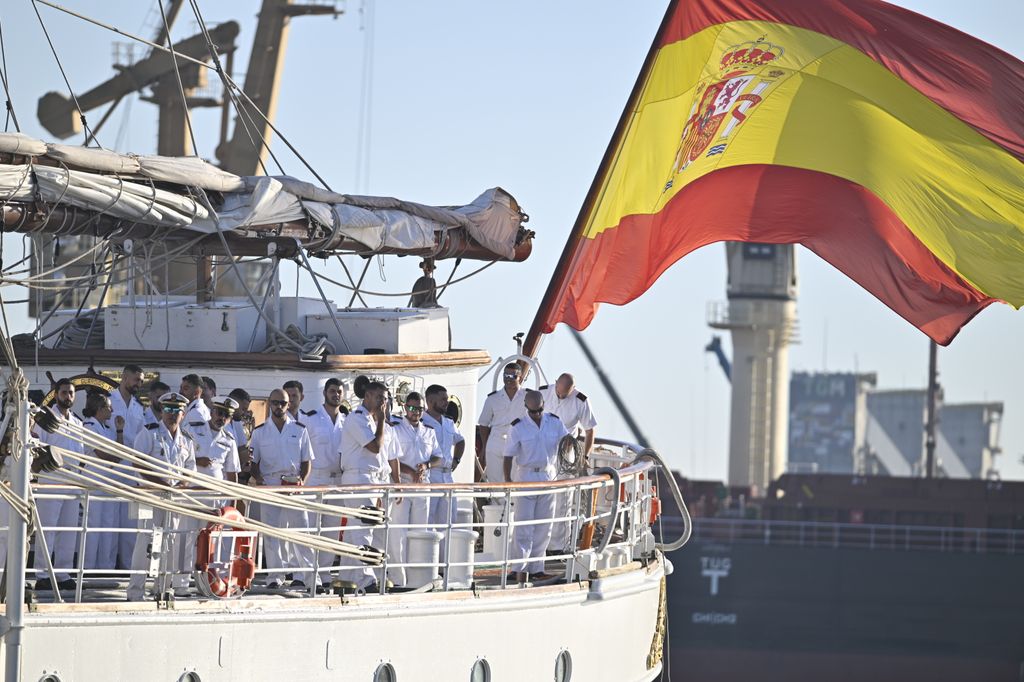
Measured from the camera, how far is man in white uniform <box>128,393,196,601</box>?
11.7m

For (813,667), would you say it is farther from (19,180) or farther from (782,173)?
(19,180)

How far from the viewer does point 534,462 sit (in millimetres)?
14680

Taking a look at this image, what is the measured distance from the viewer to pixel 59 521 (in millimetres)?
12859

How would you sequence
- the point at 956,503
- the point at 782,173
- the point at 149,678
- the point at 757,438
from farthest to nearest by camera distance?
the point at 757,438, the point at 956,503, the point at 782,173, the point at 149,678

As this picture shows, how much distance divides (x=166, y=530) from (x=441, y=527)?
227 centimetres

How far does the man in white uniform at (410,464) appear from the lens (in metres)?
13.6

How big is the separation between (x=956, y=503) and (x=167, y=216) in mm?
43463

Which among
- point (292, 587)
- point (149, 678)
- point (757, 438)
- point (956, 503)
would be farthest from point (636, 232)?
point (757, 438)

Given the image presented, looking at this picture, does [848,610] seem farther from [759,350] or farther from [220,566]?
[220,566]

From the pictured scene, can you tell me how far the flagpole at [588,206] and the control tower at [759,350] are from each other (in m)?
51.3

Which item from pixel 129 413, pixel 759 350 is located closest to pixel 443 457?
pixel 129 413

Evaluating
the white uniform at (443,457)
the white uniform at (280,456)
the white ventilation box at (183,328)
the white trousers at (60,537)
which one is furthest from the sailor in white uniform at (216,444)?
the white ventilation box at (183,328)

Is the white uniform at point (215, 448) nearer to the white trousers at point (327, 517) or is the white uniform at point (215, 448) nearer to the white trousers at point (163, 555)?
the white trousers at point (327, 517)

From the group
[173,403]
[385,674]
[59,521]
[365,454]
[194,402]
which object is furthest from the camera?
[365,454]
